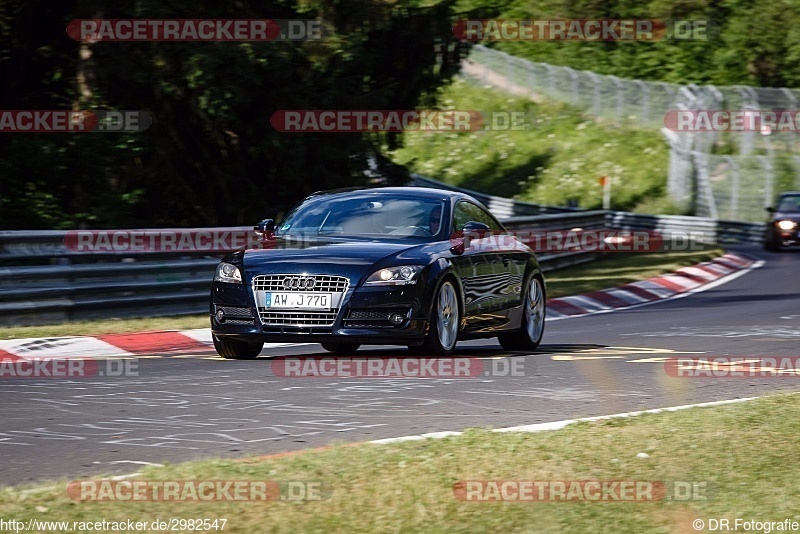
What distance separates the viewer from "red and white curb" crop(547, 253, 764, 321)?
19.4 meters

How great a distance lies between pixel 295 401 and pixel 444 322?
2933 millimetres

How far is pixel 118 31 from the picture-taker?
2017cm

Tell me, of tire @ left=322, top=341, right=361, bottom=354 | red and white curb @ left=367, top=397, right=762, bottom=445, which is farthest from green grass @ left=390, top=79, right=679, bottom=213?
red and white curb @ left=367, top=397, right=762, bottom=445

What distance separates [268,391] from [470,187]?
4184 cm

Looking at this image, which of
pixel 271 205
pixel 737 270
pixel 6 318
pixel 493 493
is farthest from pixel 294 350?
pixel 737 270

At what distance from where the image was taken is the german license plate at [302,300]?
1096cm

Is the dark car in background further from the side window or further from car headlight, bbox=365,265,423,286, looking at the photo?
car headlight, bbox=365,265,423,286

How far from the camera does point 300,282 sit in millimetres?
11000

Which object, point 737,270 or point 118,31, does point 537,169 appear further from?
point 118,31

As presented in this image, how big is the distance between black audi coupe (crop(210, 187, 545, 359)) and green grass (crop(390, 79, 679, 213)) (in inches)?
1334

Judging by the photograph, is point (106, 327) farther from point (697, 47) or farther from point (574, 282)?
point (697, 47)

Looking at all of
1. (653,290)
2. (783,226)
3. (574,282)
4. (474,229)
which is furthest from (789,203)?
(474,229)

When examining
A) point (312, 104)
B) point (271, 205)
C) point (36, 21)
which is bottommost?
point (271, 205)

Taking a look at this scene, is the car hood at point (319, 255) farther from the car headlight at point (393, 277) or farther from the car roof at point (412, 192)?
the car roof at point (412, 192)
